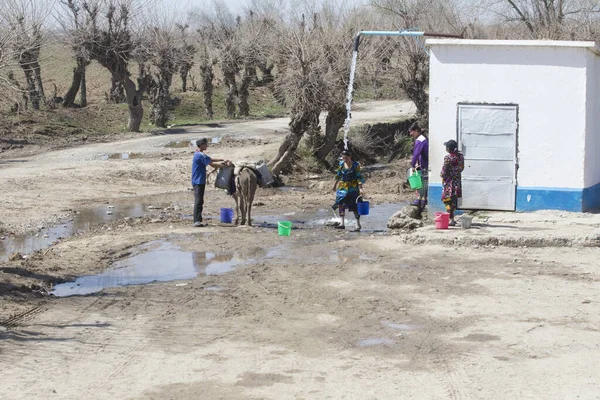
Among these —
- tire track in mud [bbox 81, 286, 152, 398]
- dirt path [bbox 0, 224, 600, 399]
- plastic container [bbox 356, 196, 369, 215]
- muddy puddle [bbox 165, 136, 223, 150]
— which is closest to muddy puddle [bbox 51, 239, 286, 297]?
dirt path [bbox 0, 224, 600, 399]

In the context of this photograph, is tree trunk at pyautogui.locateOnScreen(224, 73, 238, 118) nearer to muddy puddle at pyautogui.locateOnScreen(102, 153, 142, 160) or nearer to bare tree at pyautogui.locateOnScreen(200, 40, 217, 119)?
bare tree at pyautogui.locateOnScreen(200, 40, 217, 119)

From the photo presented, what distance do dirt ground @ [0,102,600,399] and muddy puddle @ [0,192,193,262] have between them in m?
0.40

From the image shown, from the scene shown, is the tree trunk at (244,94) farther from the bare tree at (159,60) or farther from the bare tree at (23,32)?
the bare tree at (23,32)

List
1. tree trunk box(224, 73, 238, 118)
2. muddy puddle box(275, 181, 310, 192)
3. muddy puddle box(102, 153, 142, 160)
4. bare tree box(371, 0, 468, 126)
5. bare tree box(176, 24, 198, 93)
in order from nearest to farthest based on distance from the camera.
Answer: muddy puddle box(275, 181, 310, 192) → muddy puddle box(102, 153, 142, 160) → bare tree box(371, 0, 468, 126) → bare tree box(176, 24, 198, 93) → tree trunk box(224, 73, 238, 118)

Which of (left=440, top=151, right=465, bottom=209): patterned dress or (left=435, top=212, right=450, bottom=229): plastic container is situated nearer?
(left=435, top=212, right=450, bottom=229): plastic container

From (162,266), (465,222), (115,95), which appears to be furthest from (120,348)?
(115,95)

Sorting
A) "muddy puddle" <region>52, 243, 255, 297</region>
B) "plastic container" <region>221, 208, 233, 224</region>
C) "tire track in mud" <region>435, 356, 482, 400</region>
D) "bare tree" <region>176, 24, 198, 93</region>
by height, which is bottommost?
"tire track in mud" <region>435, 356, 482, 400</region>

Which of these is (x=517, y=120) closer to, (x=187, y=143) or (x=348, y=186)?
(x=348, y=186)

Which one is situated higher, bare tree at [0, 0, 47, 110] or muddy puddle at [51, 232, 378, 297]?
bare tree at [0, 0, 47, 110]

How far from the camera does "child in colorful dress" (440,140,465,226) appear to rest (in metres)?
16.1

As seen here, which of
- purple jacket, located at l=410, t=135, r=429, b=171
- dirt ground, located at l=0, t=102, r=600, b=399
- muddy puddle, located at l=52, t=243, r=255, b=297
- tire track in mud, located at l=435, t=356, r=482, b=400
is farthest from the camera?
purple jacket, located at l=410, t=135, r=429, b=171

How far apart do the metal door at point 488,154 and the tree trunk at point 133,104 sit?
20159mm

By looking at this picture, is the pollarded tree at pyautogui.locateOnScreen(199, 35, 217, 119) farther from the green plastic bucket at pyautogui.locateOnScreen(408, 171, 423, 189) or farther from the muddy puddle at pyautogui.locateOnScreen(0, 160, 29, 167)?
the green plastic bucket at pyautogui.locateOnScreen(408, 171, 423, 189)

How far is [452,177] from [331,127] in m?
12.4
